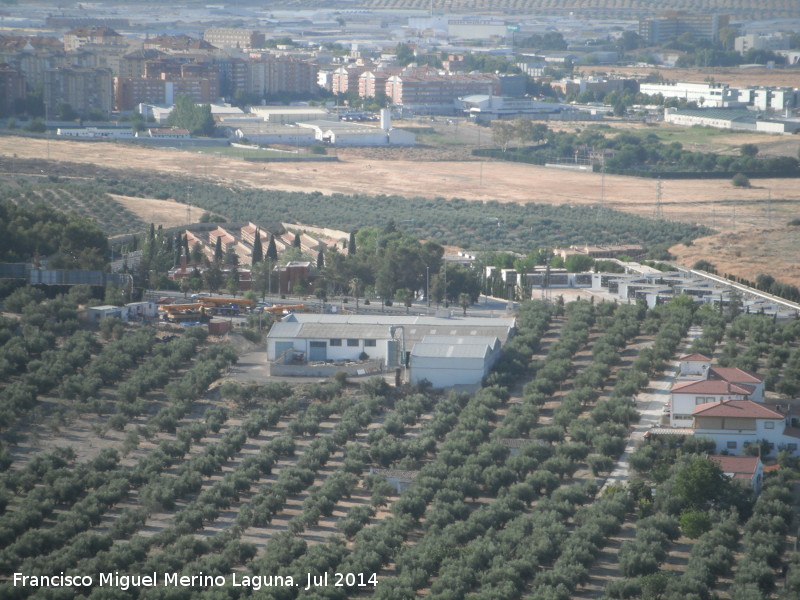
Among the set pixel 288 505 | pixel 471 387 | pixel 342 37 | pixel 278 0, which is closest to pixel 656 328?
pixel 471 387

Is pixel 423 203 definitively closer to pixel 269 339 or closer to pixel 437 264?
pixel 437 264

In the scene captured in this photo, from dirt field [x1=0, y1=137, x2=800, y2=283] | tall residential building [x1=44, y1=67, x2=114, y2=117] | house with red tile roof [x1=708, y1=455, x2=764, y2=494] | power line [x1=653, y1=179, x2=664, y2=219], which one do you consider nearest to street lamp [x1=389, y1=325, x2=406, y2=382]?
house with red tile roof [x1=708, y1=455, x2=764, y2=494]

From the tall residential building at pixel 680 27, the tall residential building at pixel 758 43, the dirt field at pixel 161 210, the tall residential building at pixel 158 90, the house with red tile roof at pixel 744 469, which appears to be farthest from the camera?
the tall residential building at pixel 680 27

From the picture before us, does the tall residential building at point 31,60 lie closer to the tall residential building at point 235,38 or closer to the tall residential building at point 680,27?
the tall residential building at point 235,38

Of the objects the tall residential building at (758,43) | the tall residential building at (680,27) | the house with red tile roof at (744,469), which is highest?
the tall residential building at (680,27)

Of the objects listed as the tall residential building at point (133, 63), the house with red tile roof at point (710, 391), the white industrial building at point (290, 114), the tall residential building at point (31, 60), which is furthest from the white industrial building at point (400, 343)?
the tall residential building at point (133, 63)

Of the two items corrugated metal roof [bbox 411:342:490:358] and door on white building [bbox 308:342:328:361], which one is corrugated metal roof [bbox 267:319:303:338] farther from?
corrugated metal roof [bbox 411:342:490:358]
